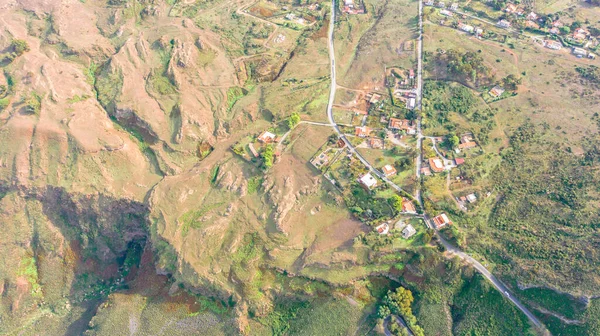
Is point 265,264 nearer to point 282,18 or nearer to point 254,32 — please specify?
point 254,32

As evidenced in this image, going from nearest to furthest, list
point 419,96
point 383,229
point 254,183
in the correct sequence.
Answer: point 383,229
point 254,183
point 419,96

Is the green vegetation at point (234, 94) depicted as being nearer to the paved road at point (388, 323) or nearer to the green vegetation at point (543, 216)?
the paved road at point (388, 323)

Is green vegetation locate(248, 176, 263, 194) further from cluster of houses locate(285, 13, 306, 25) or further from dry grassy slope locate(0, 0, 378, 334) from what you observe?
cluster of houses locate(285, 13, 306, 25)

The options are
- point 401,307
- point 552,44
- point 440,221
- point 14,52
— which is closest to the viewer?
point 401,307

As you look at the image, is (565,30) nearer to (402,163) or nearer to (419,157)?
(419,157)

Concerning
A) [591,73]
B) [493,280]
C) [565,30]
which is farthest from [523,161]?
[565,30]

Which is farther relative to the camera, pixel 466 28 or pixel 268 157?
pixel 466 28
